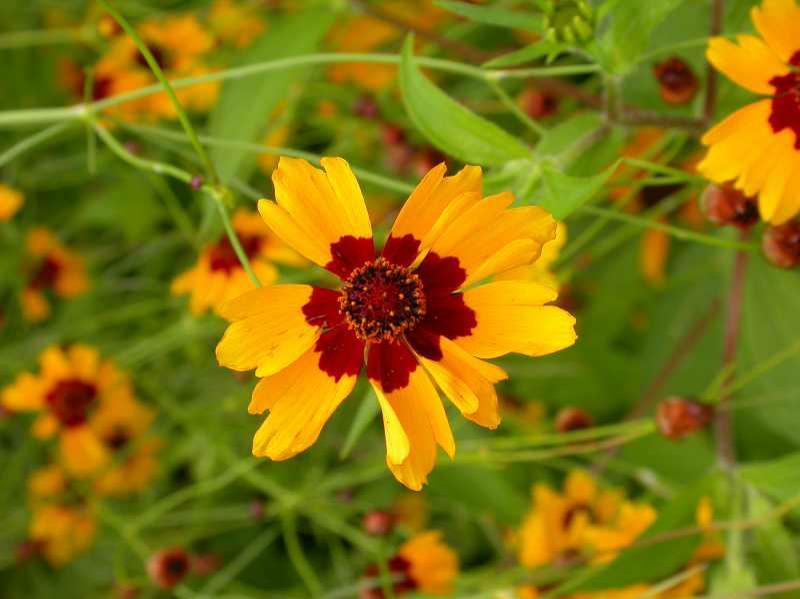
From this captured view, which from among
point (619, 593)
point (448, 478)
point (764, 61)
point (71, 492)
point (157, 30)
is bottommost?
point (619, 593)

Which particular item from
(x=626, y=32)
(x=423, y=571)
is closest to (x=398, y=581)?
(x=423, y=571)

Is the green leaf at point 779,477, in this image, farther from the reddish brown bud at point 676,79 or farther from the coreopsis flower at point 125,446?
the coreopsis flower at point 125,446

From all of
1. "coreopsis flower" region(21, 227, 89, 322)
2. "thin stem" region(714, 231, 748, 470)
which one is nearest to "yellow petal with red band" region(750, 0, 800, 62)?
"thin stem" region(714, 231, 748, 470)

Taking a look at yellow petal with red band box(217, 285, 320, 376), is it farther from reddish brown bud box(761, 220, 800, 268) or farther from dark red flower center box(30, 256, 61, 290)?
dark red flower center box(30, 256, 61, 290)

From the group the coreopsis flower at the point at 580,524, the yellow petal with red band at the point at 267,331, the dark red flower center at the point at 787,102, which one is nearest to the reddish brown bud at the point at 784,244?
the dark red flower center at the point at 787,102

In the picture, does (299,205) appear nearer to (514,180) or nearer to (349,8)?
(514,180)

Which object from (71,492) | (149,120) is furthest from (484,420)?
(71,492)
